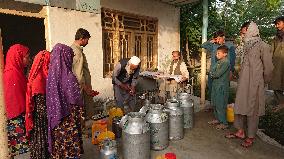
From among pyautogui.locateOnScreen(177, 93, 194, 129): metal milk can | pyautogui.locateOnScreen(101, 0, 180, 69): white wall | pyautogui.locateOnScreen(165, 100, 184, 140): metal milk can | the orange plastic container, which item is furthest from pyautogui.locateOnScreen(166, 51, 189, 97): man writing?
the orange plastic container

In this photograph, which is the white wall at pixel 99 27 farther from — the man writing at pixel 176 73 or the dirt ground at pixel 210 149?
the dirt ground at pixel 210 149

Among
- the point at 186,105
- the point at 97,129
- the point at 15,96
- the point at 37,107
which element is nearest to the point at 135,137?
the point at 97,129

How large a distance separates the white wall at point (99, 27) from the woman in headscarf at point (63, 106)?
10.4ft

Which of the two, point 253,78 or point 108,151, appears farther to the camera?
point 253,78

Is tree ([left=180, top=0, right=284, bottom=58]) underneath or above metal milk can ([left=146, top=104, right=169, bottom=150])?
above

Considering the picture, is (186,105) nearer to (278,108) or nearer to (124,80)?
(124,80)

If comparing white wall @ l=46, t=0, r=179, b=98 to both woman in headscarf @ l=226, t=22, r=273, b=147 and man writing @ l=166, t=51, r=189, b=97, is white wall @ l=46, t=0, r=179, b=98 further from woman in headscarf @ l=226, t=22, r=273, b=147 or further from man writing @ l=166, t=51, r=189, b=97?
woman in headscarf @ l=226, t=22, r=273, b=147

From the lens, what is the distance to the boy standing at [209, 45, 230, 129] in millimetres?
5219

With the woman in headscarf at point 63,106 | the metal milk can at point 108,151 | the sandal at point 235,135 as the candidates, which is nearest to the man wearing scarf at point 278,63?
the sandal at point 235,135

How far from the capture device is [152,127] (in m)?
4.19

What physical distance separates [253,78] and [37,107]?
354 cm

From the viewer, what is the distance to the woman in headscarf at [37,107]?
306 centimetres

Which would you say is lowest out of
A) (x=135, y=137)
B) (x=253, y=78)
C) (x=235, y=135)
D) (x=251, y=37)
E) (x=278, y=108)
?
(x=235, y=135)

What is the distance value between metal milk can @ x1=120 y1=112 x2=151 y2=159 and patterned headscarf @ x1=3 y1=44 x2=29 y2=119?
4.84 ft
